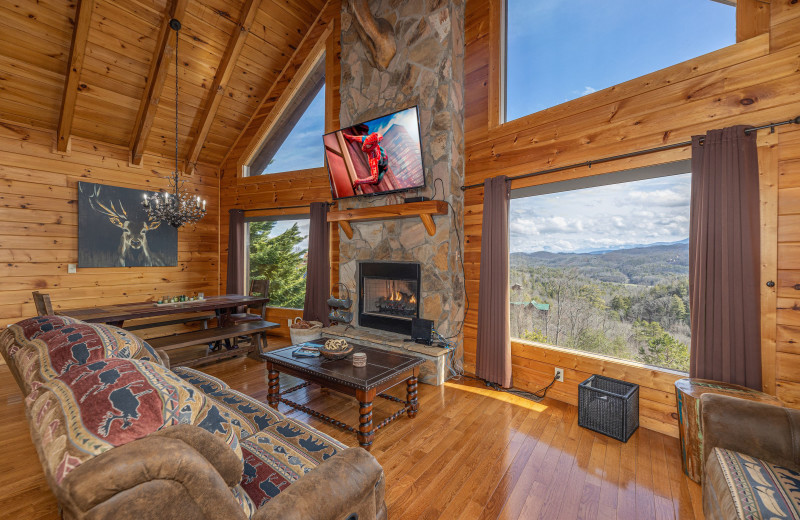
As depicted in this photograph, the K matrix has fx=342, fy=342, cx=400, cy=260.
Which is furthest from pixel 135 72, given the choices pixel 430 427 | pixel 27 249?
pixel 430 427

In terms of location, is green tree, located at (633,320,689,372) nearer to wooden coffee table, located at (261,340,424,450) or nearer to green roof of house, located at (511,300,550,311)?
green roof of house, located at (511,300,550,311)

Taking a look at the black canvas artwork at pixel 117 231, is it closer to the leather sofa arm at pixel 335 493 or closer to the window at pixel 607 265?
the window at pixel 607 265

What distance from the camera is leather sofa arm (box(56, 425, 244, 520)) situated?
66 cm

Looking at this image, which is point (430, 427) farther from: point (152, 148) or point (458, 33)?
point (152, 148)

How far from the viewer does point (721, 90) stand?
2.43 meters

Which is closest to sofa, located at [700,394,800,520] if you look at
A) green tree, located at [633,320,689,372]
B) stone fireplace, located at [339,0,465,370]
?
green tree, located at [633,320,689,372]

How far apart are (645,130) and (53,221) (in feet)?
22.2

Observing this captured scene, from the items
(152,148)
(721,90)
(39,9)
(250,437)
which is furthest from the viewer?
(152,148)

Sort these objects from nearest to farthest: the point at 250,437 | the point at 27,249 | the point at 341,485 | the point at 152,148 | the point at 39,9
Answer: the point at 341,485
the point at 250,437
the point at 39,9
the point at 27,249
the point at 152,148

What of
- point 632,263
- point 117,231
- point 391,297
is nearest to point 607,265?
point 632,263

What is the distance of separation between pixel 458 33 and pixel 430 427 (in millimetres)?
4042

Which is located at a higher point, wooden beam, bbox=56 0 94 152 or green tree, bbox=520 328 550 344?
wooden beam, bbox=56 0 94 152

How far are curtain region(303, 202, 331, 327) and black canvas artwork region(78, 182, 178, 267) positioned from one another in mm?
2465

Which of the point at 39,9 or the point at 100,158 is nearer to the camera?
the point at 39,9
